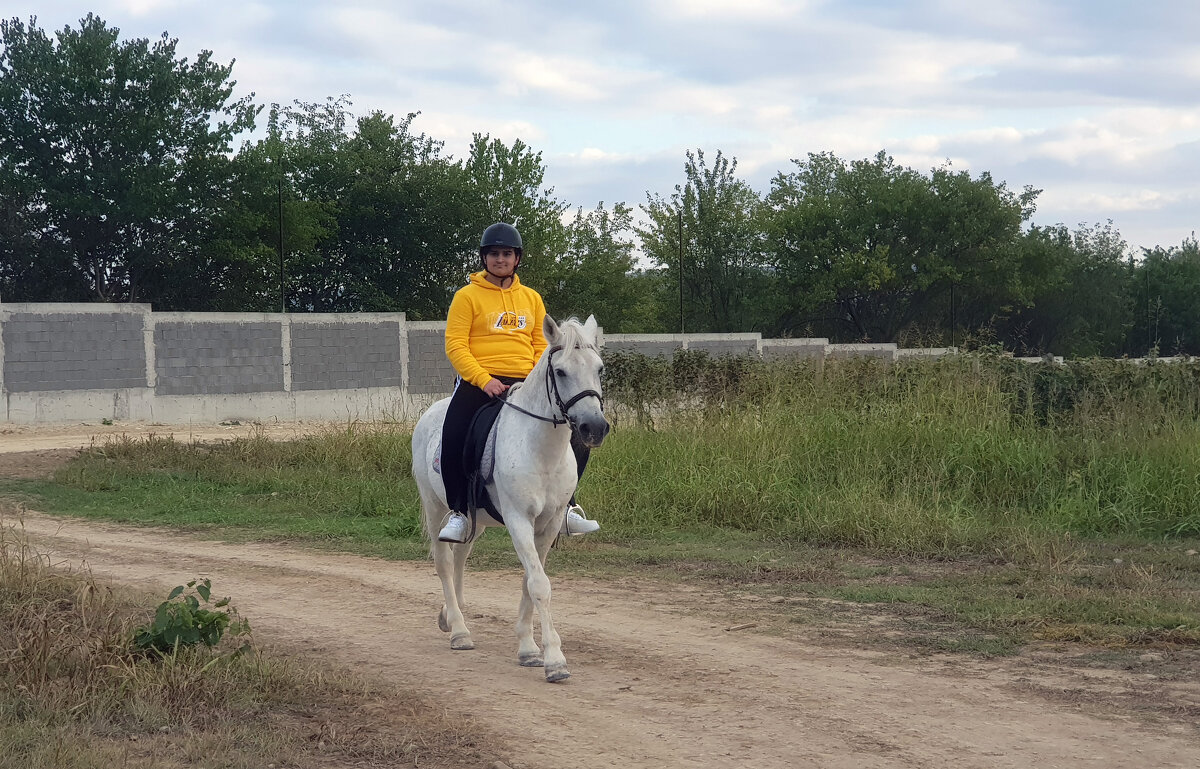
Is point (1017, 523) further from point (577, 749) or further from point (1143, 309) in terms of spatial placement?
point (1143, 309)

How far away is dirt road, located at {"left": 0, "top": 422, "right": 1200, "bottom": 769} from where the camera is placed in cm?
472

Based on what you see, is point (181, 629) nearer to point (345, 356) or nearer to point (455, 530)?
point (455, 530)

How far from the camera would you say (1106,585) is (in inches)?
318

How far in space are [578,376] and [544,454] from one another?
542 mm

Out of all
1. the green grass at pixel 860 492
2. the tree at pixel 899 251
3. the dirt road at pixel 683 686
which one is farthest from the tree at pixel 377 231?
the dirt road at pixel 683 686

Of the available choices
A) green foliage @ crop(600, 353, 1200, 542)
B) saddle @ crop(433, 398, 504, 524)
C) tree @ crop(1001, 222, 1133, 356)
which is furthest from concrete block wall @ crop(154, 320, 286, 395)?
tree @ crop(1001, 222, 1133, 356)

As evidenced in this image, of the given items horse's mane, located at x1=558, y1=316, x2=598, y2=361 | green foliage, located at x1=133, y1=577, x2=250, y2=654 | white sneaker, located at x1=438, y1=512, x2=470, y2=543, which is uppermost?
horse's mane, located at x1=558, y1=316, x2=598, y2=361

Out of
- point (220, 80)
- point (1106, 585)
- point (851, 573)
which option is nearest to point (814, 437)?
point (851, 573)

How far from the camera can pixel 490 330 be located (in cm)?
678

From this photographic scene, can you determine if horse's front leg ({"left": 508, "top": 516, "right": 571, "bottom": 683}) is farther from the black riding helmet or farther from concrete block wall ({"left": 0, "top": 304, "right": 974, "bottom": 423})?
concrete block wall ({"left": 0, "top": 304, "right": 974, "bottom": 423})

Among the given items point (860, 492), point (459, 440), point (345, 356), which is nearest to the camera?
point (459, 440)

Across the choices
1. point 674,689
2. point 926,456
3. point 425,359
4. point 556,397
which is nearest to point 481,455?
point 556,397

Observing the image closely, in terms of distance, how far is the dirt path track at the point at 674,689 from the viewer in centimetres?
471

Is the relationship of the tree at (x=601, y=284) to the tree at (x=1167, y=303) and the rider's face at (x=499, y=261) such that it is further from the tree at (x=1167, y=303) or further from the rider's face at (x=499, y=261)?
the rider's face at (x=499, y=261)
